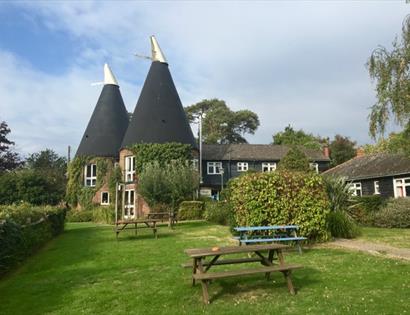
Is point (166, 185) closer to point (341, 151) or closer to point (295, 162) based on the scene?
point (295, 162)

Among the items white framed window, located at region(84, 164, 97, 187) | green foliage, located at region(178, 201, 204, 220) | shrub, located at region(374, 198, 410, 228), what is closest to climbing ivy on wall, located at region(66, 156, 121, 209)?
white framed window, located at region(84, 164, 97, 187)

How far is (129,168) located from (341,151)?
1261 inches

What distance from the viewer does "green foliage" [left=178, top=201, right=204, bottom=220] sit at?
26672mm

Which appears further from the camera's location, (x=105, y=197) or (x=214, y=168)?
(x=214, y=168)

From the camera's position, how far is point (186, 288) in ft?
23.1

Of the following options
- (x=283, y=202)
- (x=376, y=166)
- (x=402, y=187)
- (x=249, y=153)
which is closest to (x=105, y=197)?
(x=249, y=153)

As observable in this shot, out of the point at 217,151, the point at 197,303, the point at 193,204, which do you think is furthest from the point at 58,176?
the point at 197,303

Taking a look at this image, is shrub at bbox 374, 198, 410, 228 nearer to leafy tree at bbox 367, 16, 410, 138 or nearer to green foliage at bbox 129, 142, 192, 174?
leafy tree at bbox 367, 16, 410, 138

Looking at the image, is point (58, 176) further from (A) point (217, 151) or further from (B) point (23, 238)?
(B) point (23, 238)

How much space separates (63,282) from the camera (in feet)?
26.3

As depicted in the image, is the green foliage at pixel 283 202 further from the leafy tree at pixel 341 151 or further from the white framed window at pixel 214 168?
the leafy tree at pixel 341 151

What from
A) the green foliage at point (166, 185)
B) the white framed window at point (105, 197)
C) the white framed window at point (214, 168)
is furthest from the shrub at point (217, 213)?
the white framed window at point (214, 168)

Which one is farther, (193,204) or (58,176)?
(58,176)

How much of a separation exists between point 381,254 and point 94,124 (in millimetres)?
34281
